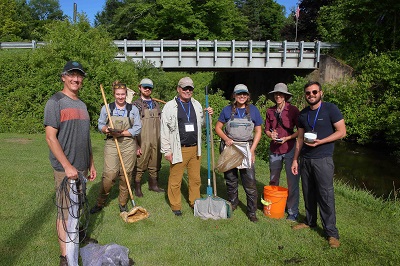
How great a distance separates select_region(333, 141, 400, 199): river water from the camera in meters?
10.2

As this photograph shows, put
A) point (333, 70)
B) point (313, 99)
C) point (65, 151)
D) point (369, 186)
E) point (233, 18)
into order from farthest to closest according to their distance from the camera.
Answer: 1. point (233, 18)
2. point (333, 70)
3. point (369, 186)
4. point (313, 99)
5. point (65, 151)

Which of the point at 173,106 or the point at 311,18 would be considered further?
the point at 311,18

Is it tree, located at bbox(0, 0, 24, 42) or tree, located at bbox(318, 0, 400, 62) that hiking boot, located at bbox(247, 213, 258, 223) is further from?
tree, located at bbox(0, 0, 24, 42)

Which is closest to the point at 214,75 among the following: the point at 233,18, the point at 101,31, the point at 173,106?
the point at 233,18

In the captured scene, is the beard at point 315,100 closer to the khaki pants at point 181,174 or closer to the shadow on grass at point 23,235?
the khaki pants at point 181,174

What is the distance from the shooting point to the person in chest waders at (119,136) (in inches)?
198

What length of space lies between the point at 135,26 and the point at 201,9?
977cm

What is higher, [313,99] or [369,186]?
[313,99]

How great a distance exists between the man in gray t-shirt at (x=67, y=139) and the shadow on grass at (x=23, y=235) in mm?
772

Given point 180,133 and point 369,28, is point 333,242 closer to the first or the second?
point 180,133

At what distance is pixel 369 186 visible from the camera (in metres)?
10.2

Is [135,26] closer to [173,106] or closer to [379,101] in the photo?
[379,101]

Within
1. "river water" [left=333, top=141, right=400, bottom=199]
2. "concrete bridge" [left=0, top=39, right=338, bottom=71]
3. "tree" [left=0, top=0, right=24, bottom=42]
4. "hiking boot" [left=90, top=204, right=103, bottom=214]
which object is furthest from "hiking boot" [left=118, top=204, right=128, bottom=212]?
"tree" [left=0, top=0, right=24, bottom=42]

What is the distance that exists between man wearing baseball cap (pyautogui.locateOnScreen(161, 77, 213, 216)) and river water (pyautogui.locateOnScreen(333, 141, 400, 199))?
5.69 metres
